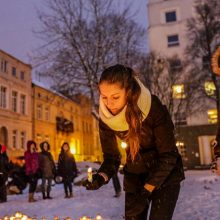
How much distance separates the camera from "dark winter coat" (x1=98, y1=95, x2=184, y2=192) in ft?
8.81

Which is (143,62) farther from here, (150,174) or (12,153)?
(150,174)

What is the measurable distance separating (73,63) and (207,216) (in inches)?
539

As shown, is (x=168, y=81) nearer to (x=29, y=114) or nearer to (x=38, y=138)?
(x=29, y=114)

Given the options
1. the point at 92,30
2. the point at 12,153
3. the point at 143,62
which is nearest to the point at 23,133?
the point at 12,153

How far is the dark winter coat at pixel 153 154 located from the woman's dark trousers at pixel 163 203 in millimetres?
55

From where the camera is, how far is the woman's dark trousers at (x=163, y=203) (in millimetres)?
2705

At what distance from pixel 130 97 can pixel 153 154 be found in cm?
49

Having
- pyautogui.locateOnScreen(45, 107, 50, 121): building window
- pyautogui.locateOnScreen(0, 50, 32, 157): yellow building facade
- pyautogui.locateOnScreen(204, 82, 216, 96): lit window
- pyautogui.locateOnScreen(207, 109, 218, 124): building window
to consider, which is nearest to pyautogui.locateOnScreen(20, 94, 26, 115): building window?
pyautogui.locateOnScreen(0, 50, 32, 157): yellow building facade

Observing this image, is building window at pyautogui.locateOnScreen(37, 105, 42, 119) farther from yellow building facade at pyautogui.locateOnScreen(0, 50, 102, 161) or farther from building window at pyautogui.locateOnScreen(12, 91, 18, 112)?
building window at pyautogui.locateOnScreen(12, 91, 18, 112)

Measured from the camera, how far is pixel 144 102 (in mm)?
2695

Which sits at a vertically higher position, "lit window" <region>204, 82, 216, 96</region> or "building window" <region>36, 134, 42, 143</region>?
"lit window" <region>204, 82, 216, 96</region>

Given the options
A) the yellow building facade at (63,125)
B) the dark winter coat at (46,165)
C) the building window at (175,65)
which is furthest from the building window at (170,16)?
the dark winter coat at (46,165)

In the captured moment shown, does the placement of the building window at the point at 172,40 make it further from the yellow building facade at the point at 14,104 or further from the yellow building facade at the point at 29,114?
the yellow building facade at the point at 14,104

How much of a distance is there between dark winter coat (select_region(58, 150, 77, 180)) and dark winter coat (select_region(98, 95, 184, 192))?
33.9 ft
